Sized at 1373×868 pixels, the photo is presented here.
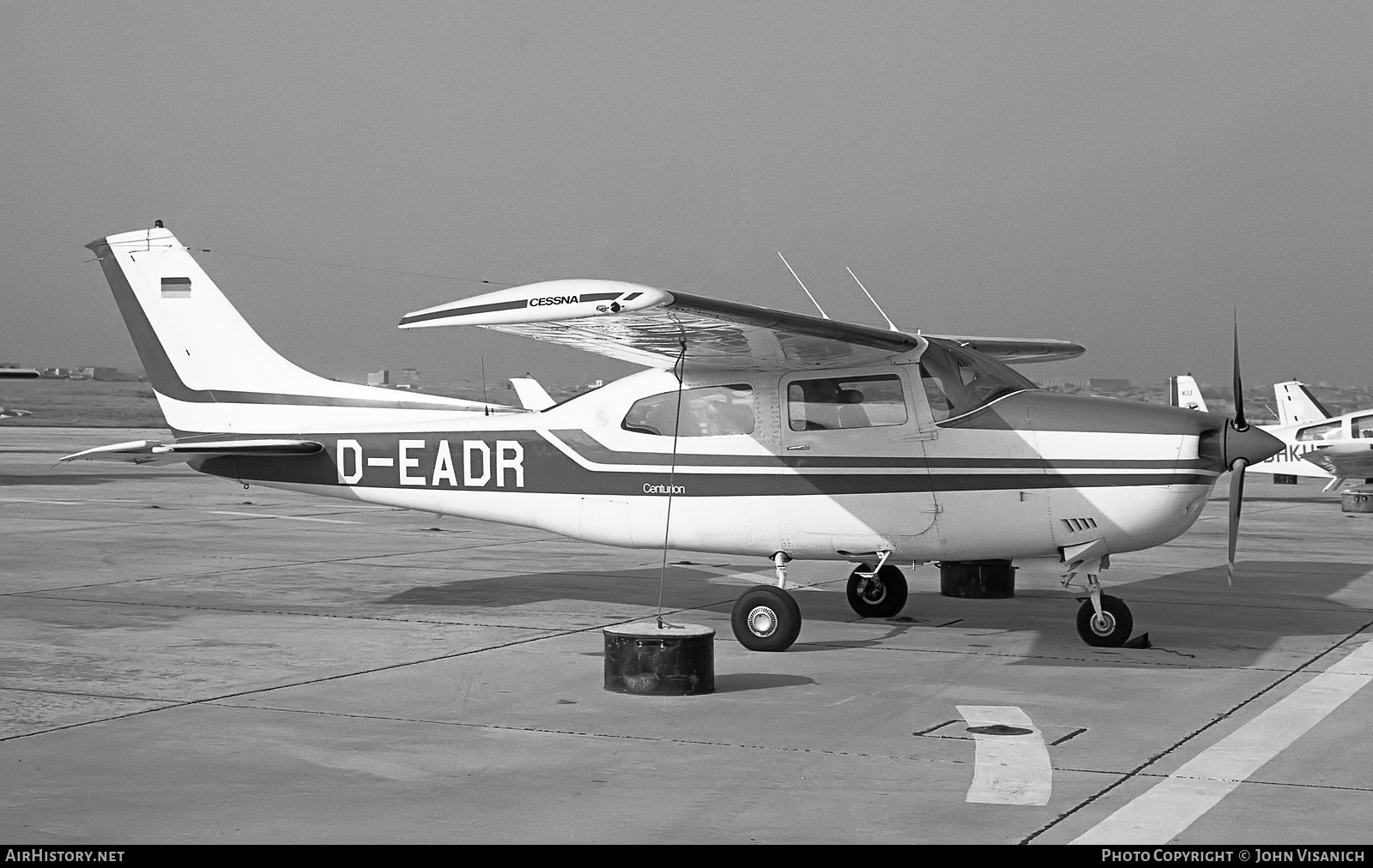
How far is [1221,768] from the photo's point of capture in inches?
250

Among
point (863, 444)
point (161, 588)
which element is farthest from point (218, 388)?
point (863, 444)

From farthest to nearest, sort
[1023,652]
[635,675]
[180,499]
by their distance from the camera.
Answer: [180,499]
[1023,652]
[635,675]

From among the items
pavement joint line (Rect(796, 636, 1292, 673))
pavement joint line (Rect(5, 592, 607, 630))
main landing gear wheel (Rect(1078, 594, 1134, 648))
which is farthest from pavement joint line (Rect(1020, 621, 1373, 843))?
pavement joint line (Rect(5, 592, 607, 630))

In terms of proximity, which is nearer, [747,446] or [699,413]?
[747,446]

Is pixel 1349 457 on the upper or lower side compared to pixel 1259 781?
upper

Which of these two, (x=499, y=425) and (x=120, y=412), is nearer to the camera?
(x=499, y=425)

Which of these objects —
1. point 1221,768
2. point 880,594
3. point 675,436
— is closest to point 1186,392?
point 880,594

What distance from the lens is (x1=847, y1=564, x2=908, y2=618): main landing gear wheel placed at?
463 inches

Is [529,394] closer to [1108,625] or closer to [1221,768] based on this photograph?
[1108,625]

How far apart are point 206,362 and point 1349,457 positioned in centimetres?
2581

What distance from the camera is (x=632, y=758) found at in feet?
21.3

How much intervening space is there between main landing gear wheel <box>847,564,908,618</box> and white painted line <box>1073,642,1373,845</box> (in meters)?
3.65

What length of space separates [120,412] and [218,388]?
275ft

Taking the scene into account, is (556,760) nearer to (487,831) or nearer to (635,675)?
(487,831)
